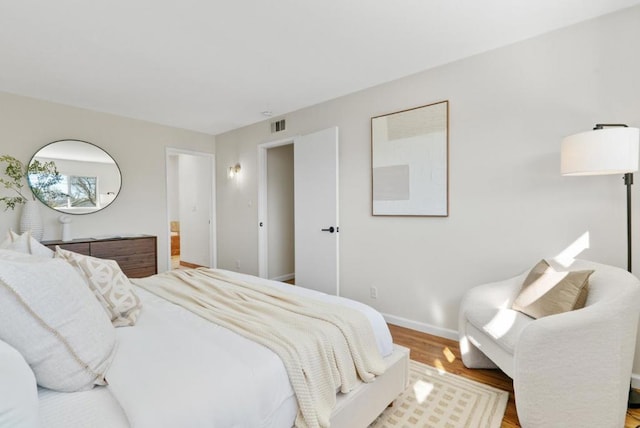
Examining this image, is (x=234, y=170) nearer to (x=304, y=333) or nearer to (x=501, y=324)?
(x=304, y=333)

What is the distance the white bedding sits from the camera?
897mm

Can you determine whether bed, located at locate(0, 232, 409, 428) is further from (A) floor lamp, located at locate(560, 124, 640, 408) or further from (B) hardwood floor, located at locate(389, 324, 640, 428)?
(A) floor lamp, located at locate(560, 124, 640, 408)

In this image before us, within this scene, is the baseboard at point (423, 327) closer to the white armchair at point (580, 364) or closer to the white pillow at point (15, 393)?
the white armchair at point (580, 364)

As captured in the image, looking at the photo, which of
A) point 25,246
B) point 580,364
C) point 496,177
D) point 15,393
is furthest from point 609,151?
point 25,246

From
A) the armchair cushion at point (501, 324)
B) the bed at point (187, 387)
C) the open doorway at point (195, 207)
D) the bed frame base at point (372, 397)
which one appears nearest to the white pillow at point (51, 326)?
the bed at point (187, 387)

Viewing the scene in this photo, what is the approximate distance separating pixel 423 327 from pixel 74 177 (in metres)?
4.32

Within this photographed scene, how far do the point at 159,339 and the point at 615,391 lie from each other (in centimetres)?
212

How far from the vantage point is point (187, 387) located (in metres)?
0.98

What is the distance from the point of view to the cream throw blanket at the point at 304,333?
1.22 meters

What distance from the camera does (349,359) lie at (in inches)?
56.2

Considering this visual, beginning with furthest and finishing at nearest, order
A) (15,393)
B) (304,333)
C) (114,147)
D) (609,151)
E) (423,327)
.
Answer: (114,147), (423,327), (609,151), (304,333), (15,393)

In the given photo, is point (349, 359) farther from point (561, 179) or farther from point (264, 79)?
point (264, 79)

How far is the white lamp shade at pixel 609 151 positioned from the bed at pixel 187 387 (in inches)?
62.9

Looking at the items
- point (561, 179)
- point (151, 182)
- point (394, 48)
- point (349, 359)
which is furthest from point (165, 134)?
point (561, 179)
